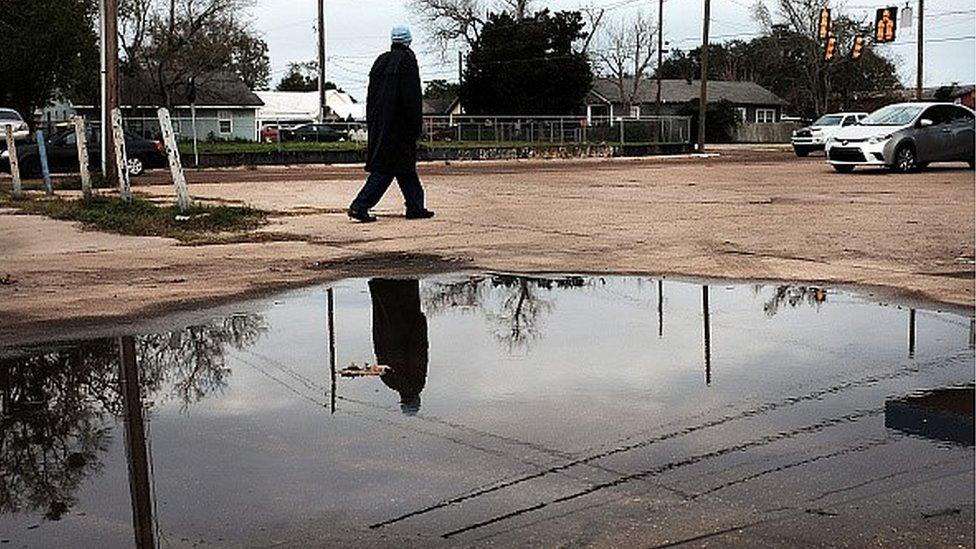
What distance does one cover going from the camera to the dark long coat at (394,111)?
13.3m

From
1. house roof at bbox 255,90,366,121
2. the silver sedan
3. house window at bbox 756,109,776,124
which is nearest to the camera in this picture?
the silver sedan

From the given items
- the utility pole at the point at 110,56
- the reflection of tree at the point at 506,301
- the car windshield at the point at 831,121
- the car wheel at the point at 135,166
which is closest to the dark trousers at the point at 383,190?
the reflection of tree at the point at 506,301

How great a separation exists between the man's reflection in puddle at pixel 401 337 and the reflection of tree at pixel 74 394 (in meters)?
Result: 0.73

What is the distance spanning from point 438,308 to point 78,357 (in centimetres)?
230

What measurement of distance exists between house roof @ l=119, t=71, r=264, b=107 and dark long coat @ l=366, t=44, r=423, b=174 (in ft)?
185

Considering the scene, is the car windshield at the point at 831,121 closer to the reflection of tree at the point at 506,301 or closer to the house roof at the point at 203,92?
the house roof at the point at 203,92

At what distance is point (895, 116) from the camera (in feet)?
81.6

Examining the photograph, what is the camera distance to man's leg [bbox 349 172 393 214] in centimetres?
1326

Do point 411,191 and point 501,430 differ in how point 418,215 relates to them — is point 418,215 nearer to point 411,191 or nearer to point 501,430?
point 411,191

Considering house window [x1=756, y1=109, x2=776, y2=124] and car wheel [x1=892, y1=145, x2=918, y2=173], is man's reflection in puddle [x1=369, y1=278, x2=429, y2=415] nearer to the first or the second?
car wheel [x1=892, y1=145, x2=918, y2=173]

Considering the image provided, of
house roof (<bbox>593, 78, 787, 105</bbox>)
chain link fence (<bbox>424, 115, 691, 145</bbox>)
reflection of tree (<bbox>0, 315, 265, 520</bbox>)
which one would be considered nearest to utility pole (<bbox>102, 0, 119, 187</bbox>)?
reflection of tree (<bbox>0, 315, 265, 520</bbox>)

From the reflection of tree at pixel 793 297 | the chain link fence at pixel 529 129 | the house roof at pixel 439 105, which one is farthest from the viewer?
the house roof at pixel 439 105

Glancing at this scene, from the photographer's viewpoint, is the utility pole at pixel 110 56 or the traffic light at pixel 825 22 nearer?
the utility pole at pixel 110 56

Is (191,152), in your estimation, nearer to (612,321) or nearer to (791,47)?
(612,321)
